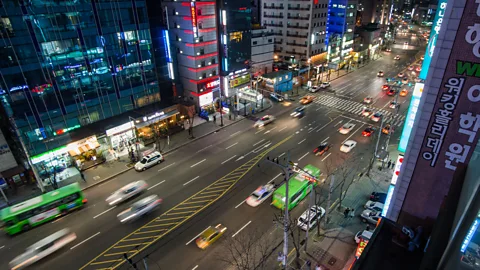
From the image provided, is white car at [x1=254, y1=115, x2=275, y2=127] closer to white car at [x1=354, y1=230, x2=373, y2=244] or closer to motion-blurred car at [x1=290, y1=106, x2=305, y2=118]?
motion-blurred car at [x1=290, y1=106, x2=305, y2=118]

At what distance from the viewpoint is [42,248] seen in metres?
29.5

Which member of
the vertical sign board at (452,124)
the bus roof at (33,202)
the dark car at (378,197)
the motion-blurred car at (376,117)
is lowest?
the motion-blurred car at (376,117)

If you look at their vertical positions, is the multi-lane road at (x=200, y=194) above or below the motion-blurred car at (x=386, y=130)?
below

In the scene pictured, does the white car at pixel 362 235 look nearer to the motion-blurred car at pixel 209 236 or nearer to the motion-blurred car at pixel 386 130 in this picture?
the motion-blurred car at pixel 209 236

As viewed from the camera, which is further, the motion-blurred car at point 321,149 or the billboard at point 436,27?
the motion-blurred car at point 321,149

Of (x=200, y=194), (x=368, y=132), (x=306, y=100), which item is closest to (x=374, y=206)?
(x=200, y=194)

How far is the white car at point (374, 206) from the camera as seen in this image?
1331 inches

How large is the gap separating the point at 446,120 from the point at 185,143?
42850 mm

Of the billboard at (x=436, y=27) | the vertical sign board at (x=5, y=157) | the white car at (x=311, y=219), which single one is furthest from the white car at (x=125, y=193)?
the billboard at (x=436, y=27)

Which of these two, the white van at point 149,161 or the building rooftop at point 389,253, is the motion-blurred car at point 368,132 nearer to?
the white van at point 149,161

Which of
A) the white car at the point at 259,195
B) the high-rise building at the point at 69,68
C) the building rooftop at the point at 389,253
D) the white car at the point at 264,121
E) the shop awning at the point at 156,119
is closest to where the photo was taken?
the building rooftop at the point at 389,253

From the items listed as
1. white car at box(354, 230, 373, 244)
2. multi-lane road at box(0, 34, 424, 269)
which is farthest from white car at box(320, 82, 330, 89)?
white car at box(354, 230, 373, 244)

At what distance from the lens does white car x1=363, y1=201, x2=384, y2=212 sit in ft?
111

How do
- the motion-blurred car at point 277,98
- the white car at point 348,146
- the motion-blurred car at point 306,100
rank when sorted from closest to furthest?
the white car at point 348,146 < the motion-blurred car at point 306,100 < the motion-blurred car at point 277,98
